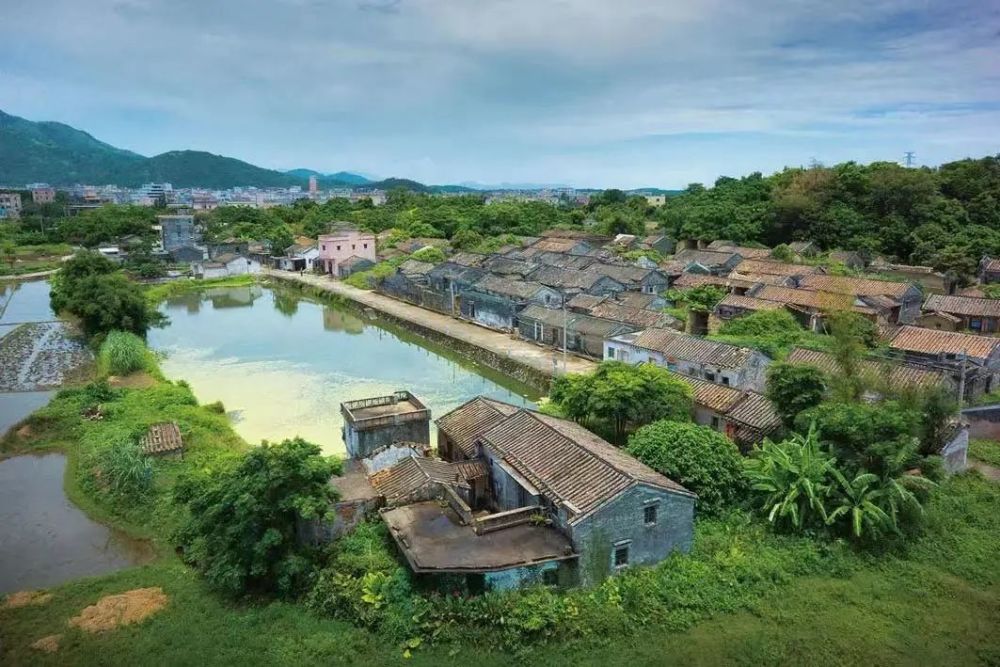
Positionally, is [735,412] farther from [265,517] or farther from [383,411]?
[265,517]

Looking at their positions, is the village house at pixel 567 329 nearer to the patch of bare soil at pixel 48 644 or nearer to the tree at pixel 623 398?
the tree at pixel 623 398

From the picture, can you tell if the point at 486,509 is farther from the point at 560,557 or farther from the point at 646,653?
the point at 646,653

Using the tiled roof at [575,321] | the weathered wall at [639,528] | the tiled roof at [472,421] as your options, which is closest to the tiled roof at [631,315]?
the tiled roof at [575,321]

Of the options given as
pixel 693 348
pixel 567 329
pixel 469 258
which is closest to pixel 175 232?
pixel 469 258

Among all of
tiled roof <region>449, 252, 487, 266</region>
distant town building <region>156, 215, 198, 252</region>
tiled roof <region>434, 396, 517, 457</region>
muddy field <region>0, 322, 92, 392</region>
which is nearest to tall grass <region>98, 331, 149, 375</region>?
muddy field <region>0, 322, 92, 392</region>

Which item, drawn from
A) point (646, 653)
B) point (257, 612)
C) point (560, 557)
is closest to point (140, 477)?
point (257, 612)

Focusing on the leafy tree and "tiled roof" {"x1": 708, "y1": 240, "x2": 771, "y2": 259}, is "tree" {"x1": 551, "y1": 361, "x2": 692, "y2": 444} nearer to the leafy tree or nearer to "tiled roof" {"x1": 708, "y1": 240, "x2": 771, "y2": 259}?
the leafy tree

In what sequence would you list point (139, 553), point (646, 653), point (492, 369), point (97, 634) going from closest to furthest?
point (646, 653), point (97, 634), point (139, 553), point (492, 369)
